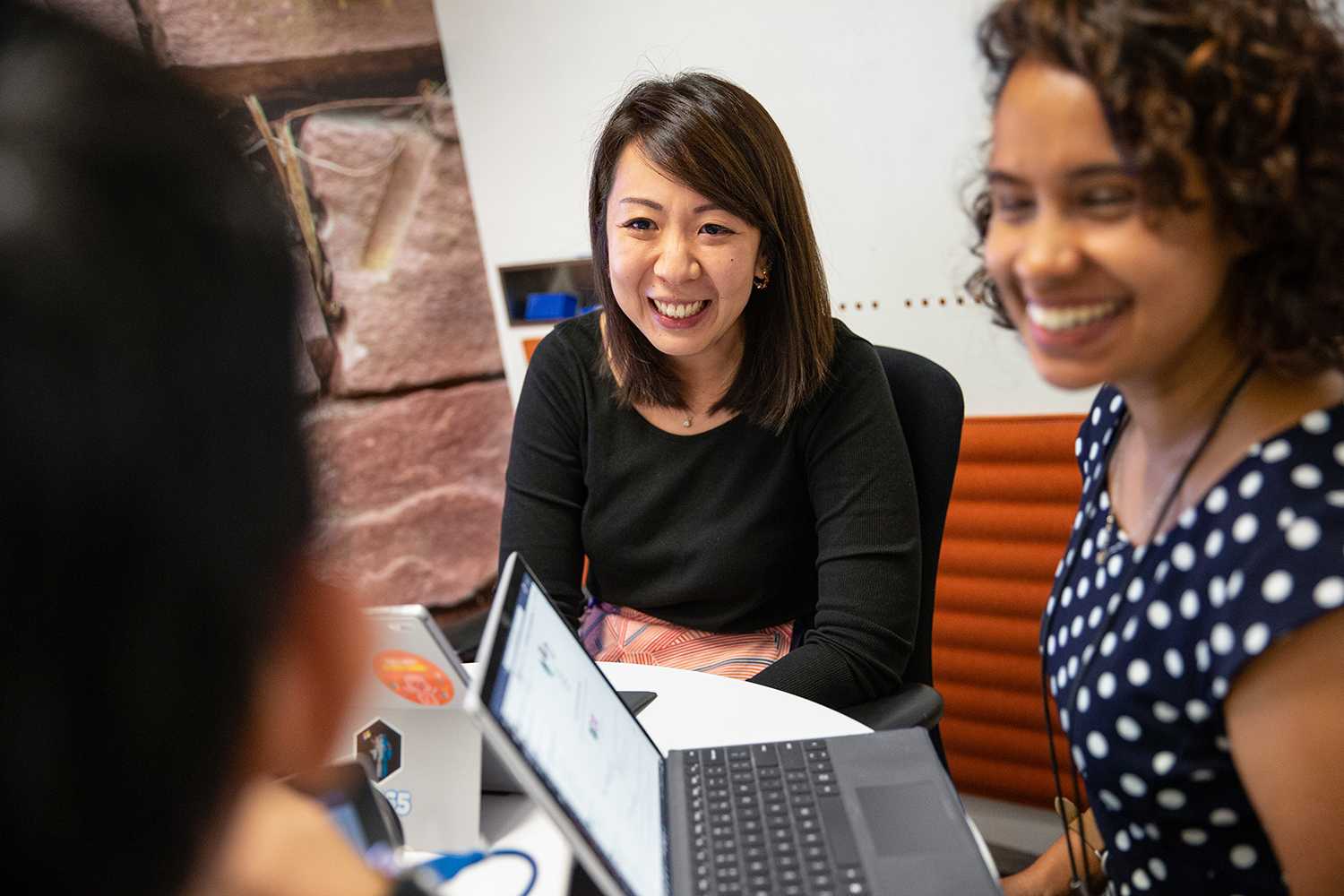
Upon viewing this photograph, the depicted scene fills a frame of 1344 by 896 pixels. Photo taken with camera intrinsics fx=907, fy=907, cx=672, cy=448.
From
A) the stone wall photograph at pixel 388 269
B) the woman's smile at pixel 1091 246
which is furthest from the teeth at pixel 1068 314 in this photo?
the stone wall photograph at pixel 388 269

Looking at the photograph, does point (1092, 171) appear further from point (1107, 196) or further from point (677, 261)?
point (677, 261)

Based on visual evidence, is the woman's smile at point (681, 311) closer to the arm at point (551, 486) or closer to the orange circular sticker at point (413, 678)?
the arm at point (551, 486)

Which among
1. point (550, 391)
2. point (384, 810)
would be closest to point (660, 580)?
point (550, 391)

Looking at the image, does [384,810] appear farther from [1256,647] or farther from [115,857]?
[1256,647]

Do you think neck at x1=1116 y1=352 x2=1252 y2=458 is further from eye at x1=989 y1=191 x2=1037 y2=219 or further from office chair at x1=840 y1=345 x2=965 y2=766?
office chair at x1=840 y1=345 x2=965 y2=766

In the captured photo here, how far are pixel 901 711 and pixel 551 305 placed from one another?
1525mm

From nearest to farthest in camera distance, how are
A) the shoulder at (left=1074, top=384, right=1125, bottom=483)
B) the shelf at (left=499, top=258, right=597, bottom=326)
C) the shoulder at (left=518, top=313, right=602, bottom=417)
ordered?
the shoulder at (left=1074, top=384, right=1125, bottom=483)
the shoulder at (left=518, top=313, right=602, bottom=417)
the shelf at (left=499, top=258, right=597, bottom=326)

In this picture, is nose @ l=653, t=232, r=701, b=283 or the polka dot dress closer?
the polka dot dress

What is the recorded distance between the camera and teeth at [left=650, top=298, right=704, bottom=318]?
58.7 inches

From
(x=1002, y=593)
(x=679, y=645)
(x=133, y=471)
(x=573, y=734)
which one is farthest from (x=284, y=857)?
(x=1002, y=593)

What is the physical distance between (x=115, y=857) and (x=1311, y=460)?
31.6 inches

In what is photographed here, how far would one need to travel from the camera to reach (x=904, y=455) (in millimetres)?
1402

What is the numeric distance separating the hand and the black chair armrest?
82cm

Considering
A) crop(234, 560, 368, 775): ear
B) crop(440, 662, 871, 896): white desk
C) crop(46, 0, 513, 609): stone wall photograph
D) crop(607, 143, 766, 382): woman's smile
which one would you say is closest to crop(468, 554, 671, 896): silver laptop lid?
crop(440, 662, 871, 896): white desk
